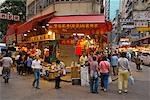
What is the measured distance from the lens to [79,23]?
79.0 feet

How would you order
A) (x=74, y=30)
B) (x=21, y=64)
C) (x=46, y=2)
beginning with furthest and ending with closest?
(x=46, y=2), (x=21, y=64), (x=74, y=30)

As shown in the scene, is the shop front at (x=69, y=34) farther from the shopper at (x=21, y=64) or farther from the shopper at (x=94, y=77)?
the shopper at (x=94, y=77)

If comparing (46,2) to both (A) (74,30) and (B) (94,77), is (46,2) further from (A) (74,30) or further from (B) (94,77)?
(B) (94,77)

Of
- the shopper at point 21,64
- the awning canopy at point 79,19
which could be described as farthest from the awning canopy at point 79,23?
the shopper at point 21,64

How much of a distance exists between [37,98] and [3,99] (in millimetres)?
1324

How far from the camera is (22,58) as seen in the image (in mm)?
26875

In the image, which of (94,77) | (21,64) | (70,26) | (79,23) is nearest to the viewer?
(94,77)

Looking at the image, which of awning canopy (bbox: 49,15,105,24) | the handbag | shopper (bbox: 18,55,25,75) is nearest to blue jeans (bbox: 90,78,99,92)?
the handbag

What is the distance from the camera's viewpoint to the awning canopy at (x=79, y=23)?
78.4ft

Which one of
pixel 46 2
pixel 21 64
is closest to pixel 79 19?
pixel 21 64

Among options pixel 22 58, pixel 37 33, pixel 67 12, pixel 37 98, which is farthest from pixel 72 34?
pixel 37 98

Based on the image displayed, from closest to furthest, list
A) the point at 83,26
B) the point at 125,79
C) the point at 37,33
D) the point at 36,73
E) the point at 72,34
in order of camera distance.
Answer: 1. the point at 125,79
2. the point at 36,73
3. the point at 83,26
4. the point at 72,34
5. the point at 37,33

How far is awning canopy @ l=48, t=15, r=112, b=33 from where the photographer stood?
2391 centimetres

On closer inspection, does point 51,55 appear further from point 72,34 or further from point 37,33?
point 37,33
